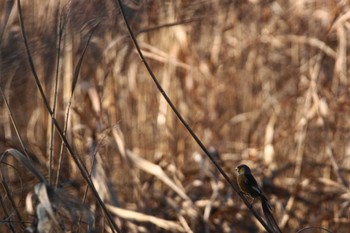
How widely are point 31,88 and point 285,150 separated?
987 mm

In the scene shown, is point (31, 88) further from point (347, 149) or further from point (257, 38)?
Result: point (347, 149)

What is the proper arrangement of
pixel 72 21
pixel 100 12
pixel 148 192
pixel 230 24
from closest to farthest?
pixel 100 12
pixel 72 21
pixel 148 192
pixel 230 24

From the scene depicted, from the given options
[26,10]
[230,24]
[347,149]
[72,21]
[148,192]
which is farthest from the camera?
[230,24]

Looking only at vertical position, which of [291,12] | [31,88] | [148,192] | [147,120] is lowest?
[148,192]

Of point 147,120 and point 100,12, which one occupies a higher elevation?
point 100,12

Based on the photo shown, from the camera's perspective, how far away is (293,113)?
2842 millimetres

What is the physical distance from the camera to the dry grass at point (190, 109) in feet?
6.59

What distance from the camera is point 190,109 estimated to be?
2.75 m

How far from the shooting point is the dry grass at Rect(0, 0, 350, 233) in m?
2.01

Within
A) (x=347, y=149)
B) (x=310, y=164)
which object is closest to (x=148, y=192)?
(x=310, y=164)

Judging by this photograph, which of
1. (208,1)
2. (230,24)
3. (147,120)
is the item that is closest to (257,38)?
(230,24)

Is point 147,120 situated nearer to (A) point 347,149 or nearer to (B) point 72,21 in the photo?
(A) point 347,149

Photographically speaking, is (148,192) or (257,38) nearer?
(148,192)

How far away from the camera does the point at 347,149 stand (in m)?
2.62
